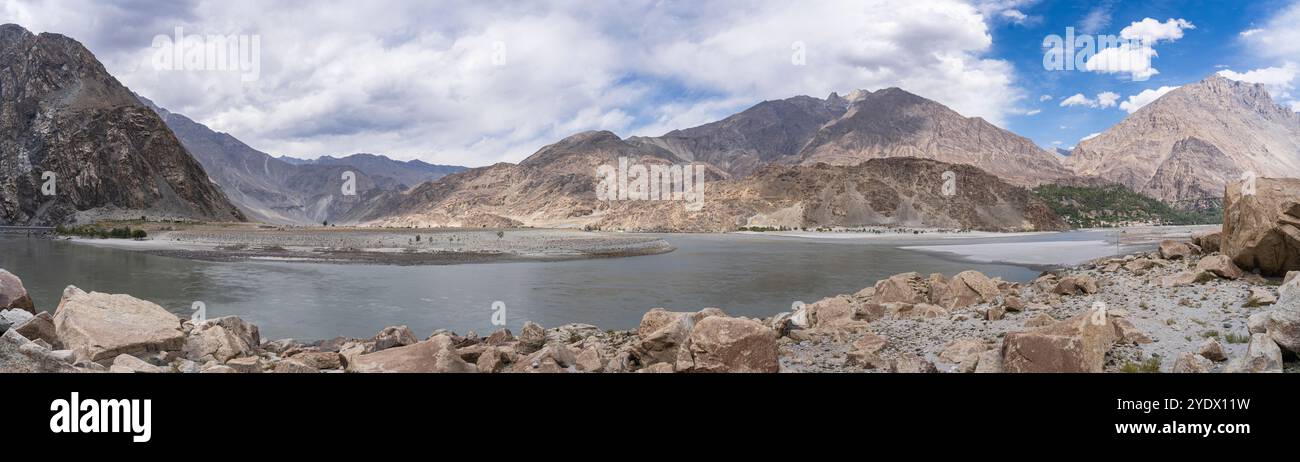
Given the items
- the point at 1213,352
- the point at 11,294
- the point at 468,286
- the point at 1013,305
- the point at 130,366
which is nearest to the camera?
the point at 1213,352

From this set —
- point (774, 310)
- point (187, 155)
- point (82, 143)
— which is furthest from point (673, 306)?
point (187, 155)

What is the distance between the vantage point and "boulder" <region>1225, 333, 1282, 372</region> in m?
5.97

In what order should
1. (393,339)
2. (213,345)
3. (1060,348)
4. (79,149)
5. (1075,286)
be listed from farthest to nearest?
(79,149), (1075,286), (393,339), (213,345), (1060,348)

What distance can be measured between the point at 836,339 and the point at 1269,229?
843 cm

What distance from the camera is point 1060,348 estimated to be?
22.6 feet

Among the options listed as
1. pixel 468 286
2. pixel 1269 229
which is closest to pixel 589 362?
pixel 1269 229

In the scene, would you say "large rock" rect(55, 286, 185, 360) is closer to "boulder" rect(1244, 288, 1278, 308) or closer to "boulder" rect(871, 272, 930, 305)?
"boulder" rect(871, 272, 930, 305)

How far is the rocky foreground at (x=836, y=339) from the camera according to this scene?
701 cm

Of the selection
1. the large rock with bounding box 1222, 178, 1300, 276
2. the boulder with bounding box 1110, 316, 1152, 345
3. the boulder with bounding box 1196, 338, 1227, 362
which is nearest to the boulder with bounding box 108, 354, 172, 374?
the boulder with bounding box 1110, 316, 1152, 345

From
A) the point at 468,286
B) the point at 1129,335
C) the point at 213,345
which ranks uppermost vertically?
the point at 1129,335

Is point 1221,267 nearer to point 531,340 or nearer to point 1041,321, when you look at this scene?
point 1041,321

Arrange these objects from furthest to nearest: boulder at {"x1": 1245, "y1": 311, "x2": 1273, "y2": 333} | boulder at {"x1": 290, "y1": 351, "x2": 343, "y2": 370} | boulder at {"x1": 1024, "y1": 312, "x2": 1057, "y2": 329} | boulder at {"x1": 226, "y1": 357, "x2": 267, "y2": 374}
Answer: boulder at {"x1": 290, "y1": 351, "x2": 343, "y2": 370} → boulder at {"x1": 1024, "y1": 312, "x2": 1057, "y2": 329} → boulder at {"x1": 226, "y1": 357, "x2": 267, "y2": 374} → boulder at {"x1": 1245, "y1": 311, "x2": 1273, "y2": 333}

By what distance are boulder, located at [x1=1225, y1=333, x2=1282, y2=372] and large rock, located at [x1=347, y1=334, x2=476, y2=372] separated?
8.98 meters

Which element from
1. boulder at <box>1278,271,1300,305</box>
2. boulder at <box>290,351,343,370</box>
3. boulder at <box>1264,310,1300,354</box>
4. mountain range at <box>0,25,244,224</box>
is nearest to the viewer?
boulder at <box>1264,310,1300,354</box>
